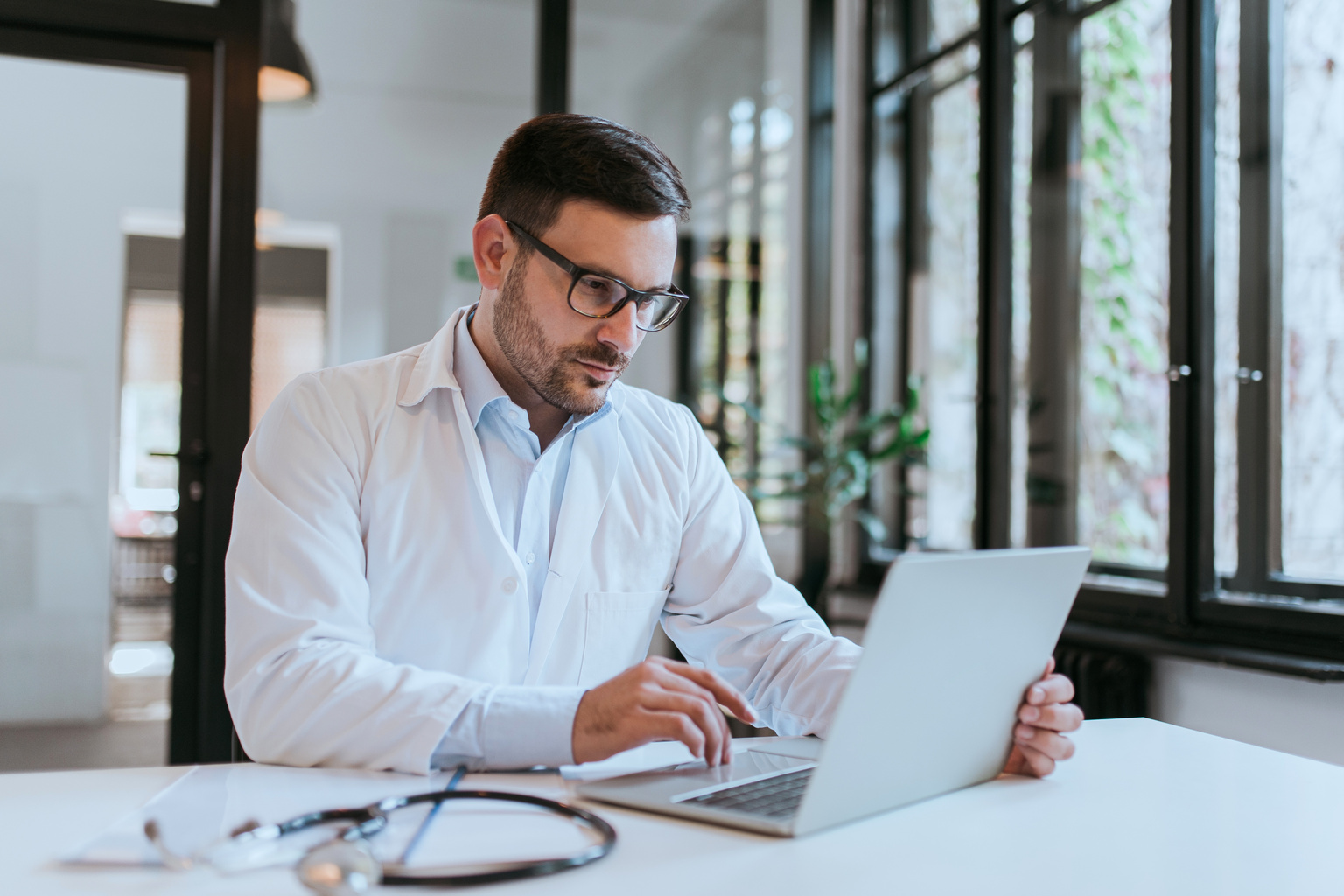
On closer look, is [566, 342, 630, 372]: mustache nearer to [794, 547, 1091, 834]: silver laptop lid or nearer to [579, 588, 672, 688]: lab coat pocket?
[579, 588, 672, 688]: lab coat pocket

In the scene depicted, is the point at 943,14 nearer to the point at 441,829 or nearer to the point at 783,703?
the point at 783,703

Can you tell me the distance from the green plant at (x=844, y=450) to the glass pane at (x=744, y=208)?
1.23ft

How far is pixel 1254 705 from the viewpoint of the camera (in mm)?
2229

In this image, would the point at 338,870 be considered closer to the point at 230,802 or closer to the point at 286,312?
the point at 230,802

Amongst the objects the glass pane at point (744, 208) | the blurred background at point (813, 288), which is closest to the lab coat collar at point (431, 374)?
the blurred background at point (813, 288)

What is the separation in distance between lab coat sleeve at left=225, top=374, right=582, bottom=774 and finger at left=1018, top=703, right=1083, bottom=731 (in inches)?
17.5

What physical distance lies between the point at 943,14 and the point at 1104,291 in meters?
1.36

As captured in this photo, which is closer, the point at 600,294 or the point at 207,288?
the point at 600,294

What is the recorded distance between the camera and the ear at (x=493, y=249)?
4.93 feet

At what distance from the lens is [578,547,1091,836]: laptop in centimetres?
80

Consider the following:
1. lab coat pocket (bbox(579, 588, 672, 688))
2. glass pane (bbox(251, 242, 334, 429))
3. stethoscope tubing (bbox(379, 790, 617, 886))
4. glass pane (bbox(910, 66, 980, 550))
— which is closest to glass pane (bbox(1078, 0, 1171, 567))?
glass pane (bbox(910, 66, 980, 550))

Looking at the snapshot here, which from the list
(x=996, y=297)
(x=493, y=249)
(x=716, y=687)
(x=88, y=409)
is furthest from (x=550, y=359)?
(x=88, y=409)

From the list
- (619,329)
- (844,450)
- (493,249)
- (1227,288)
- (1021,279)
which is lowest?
(844,450)

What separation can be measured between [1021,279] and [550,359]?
2.09 metres
